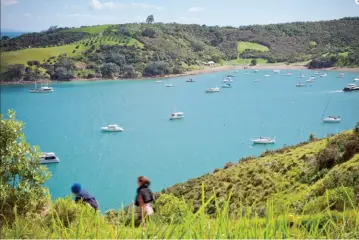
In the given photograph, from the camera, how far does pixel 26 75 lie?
144 feet

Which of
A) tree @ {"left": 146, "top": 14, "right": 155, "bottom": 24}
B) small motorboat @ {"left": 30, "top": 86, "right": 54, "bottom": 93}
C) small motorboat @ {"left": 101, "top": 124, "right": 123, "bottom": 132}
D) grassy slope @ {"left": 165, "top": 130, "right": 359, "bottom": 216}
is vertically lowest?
small motorboat @ {"left": 101, "top": 124, "right": 123, "bottom": 132}

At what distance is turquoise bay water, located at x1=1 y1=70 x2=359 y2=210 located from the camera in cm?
2030

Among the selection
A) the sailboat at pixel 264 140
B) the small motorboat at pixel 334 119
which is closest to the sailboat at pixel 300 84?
the sailboat at pixel 264 140

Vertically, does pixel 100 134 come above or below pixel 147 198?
below

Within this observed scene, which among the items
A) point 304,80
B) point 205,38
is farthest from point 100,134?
point 205,38

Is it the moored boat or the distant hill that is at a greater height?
the distant hill

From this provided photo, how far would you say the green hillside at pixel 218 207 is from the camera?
50.7 inches

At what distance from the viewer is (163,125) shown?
30.4 m

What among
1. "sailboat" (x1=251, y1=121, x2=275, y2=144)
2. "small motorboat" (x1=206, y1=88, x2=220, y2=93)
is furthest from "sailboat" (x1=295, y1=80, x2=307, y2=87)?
"small motorboat" (x1=206, y1=88, x2=220, y2=93)

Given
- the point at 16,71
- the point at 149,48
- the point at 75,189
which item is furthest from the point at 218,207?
the point at 149,48

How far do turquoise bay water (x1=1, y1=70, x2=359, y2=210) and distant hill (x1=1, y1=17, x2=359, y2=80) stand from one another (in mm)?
2192

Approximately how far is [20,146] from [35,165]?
33cm

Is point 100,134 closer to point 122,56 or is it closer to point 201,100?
point 201,100

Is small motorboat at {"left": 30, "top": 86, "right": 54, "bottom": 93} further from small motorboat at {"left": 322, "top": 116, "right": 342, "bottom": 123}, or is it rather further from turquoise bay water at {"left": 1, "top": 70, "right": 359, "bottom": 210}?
small motorboat at {"left": 322, "top": 116, "right": 342, "bottom": 123}
